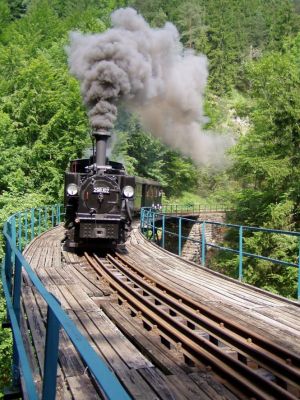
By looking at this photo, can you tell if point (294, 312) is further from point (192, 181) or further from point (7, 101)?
point (192, 181)

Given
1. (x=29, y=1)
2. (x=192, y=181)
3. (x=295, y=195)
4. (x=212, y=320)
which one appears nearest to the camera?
(x=212, y=320)

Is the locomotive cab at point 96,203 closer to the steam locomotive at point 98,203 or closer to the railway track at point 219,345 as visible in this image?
the steam locomotive at point 98,203

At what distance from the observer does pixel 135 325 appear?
507 centimetres

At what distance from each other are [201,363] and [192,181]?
132 feet

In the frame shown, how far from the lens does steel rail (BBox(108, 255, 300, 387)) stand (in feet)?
12.1

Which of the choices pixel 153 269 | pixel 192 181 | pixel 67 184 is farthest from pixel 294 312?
pixel 192 181

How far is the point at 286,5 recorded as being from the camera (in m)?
54.2

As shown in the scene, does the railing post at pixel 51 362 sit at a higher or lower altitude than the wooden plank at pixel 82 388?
higher

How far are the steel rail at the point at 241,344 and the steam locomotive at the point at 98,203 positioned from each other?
3544 millimetres

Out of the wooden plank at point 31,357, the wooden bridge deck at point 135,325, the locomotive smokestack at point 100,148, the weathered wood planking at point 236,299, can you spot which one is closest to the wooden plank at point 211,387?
the wooden bridge deck at point 135,325

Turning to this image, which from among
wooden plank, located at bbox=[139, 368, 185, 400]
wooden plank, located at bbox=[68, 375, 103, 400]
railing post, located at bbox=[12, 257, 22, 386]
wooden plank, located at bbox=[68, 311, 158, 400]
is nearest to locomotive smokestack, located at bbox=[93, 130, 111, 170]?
railing post, located at bbox=[12, 257, 22, 386]

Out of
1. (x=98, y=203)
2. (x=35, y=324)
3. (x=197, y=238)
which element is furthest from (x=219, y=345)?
(x=197, y=238)

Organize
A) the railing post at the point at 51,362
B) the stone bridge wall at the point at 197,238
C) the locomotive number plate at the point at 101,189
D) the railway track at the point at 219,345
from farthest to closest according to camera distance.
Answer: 1. the stone bridge wall at the point at 197,238
2. the locomotive number plate at the point at 101,189
3. the railway track at the point at 219,345
4. the railing post at the point at 51,362

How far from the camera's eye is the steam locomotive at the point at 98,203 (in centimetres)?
977
